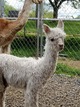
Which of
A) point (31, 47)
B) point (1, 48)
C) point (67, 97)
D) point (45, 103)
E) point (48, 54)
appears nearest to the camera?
point (48, 54)

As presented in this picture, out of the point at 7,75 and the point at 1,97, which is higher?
the point at 7,75

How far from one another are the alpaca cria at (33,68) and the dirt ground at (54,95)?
38cm

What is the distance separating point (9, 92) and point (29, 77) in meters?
1.62

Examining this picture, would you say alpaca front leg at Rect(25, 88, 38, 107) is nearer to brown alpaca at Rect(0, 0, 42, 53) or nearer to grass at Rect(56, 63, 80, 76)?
brown alpaca at Rect(0, 0, 42, 53)

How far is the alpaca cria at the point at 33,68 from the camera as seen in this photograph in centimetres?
461

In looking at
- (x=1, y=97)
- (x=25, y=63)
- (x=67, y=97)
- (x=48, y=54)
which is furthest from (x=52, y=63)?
(x=67, y=97)

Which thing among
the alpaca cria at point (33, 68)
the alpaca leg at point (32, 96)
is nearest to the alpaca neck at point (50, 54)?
the alpaca cria at point (33, 68)

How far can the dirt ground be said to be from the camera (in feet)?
19.1

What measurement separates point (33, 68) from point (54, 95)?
153cm

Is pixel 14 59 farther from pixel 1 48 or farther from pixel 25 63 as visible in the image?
pixel 1 48

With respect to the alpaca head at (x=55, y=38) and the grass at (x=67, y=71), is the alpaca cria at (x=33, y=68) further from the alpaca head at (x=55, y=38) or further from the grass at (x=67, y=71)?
the grass at (x=67, y=71)

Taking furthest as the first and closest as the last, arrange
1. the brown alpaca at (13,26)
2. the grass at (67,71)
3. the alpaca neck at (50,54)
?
the grass at (67,71) < the brown alpaca at (13,26) < the alpaca neck at (50,54)

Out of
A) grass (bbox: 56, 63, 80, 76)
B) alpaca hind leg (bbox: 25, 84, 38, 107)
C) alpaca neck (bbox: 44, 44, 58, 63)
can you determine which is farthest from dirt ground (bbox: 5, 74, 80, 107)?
grass (bbox: 56, 63, 80, 76)

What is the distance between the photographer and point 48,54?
15.5ft
